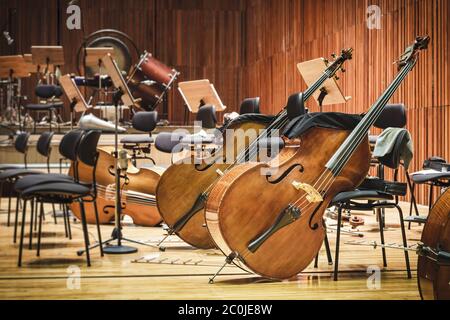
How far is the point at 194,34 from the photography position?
1266 cm

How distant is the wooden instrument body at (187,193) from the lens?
14.0ft

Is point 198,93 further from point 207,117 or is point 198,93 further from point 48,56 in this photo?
point 48,56

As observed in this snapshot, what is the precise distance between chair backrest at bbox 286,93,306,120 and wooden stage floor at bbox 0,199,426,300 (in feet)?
2.98

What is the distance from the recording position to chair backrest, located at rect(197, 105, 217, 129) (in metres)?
5.96

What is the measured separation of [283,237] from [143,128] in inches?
204

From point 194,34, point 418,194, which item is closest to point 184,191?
point 418,194

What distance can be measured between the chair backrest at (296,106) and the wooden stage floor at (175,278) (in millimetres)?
909

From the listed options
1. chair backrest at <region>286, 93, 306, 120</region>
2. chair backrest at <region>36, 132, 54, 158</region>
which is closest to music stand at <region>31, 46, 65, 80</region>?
chair backrest at <region>36, 132, 54, 158</region>

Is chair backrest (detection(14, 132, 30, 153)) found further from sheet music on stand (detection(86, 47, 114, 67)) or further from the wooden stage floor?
sheet music on stand (detection(86, 47, 114, 67))

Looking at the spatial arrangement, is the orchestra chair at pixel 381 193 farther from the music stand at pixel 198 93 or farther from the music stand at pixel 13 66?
the music stand at pixel 13 66

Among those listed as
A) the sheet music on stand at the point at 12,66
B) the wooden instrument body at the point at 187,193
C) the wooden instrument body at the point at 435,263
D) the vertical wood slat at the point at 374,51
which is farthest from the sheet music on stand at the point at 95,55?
the wooden instrument body at the point at 435,263

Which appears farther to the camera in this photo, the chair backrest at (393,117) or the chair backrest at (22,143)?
the chair backrest at (22,143)
